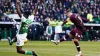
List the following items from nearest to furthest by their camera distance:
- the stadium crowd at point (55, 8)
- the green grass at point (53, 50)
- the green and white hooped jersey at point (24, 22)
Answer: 1. the green and white hooped jersey at point (24, 22)
2. the green grass at point (53, 50)
3. the stadium crowd at point (55, 8)

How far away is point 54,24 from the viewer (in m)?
35.8

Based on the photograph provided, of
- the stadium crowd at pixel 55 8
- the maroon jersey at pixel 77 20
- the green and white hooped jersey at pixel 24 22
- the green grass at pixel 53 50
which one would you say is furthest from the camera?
the stadium crowd at pixel 55 8

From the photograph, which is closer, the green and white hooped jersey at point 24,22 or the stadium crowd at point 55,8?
the green and white hooped jersey at point 24,22

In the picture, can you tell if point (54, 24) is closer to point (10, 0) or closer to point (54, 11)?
point (54, 11)

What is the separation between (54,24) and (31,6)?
14.5ft

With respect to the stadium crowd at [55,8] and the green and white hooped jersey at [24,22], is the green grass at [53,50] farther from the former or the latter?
the stadium crowd at [55,8]

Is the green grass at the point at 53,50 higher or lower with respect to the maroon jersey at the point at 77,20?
lower

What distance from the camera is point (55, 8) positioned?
3903 centimetres

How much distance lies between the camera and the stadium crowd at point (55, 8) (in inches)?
1465

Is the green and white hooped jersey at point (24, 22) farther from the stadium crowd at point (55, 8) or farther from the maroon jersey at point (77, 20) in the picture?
A: the stadium crowd at point (55, 8)

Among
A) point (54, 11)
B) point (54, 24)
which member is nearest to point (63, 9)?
point (54, 11)

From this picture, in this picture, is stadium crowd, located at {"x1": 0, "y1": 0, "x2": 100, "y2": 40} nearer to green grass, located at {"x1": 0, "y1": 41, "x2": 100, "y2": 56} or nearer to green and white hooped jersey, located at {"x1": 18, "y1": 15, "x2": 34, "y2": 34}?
green grass, located at {"x1": 0, "y1": 41, "x2": 100, "y2": 56}

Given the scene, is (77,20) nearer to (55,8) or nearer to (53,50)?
(53,50)

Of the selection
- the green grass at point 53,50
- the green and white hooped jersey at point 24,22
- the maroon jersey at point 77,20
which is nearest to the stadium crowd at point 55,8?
the green grass at point 53,50
